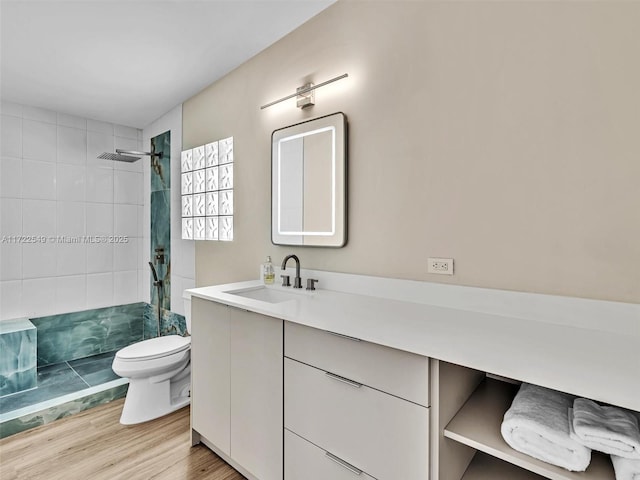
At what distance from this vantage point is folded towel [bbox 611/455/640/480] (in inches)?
30.4

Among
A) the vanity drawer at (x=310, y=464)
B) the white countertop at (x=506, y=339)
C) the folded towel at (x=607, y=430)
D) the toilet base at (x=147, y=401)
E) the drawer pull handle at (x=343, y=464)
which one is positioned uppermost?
the white countertop at (x=506, y=339)

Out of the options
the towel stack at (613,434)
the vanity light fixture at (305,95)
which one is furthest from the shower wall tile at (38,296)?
the towel stack at (613,434)

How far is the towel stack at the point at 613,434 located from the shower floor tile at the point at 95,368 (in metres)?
3.13

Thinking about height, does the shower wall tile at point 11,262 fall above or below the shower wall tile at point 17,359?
above

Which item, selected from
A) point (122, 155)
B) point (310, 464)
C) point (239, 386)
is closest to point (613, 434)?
point (310, 464)

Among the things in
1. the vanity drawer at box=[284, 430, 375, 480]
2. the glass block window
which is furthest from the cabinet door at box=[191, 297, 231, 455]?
the glass block window

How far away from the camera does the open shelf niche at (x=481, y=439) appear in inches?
34.5

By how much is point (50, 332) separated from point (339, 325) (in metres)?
3.30

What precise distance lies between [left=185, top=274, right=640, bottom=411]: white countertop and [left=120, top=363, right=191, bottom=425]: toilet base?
1262mm

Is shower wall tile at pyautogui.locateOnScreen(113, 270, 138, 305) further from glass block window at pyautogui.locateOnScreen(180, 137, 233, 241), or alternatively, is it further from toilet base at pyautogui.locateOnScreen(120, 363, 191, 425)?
toilet base at pyautogui.locateOnScreen(120, 363, 191, 425)

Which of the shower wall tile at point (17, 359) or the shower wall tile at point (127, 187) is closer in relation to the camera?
the shower wall tile at point (17, 359)

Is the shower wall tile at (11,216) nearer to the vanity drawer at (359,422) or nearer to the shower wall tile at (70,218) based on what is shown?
the shower wall tile at (70,218)

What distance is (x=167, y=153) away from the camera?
3.32m

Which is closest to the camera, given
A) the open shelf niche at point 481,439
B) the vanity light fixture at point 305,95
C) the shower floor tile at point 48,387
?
the open shelf niche at point 481,439
